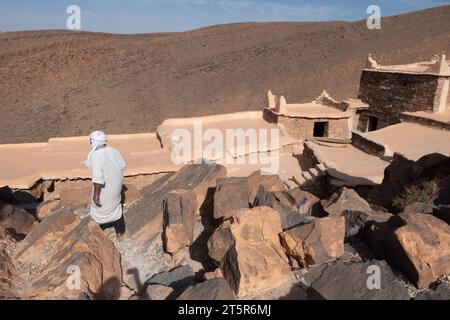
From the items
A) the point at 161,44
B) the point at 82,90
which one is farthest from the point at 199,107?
the point at 161,44

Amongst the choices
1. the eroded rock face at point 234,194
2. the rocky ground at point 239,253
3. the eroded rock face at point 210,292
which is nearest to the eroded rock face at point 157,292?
the rocky ground at point 239,253

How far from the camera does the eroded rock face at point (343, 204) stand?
16.7ft

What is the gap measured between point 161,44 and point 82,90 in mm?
18620

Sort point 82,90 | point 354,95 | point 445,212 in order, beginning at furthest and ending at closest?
point 82,90
point 354,95
point 445,212

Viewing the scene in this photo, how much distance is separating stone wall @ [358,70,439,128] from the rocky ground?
39.8ft

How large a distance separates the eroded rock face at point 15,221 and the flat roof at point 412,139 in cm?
985

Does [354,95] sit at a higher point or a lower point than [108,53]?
lower

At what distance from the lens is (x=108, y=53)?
4525cm

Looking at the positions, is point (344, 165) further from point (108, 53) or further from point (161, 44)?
point (161, 44)

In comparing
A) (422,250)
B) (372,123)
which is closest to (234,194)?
(422,250)

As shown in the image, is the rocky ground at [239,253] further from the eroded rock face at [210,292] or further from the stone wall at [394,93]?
the stone wall at [394,93]

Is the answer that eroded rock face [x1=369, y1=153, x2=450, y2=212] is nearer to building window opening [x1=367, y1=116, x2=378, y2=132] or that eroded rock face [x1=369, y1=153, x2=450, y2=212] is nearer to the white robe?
the white robe

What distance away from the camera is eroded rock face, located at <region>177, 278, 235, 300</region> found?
3.06 m

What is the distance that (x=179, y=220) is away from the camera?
462cm
